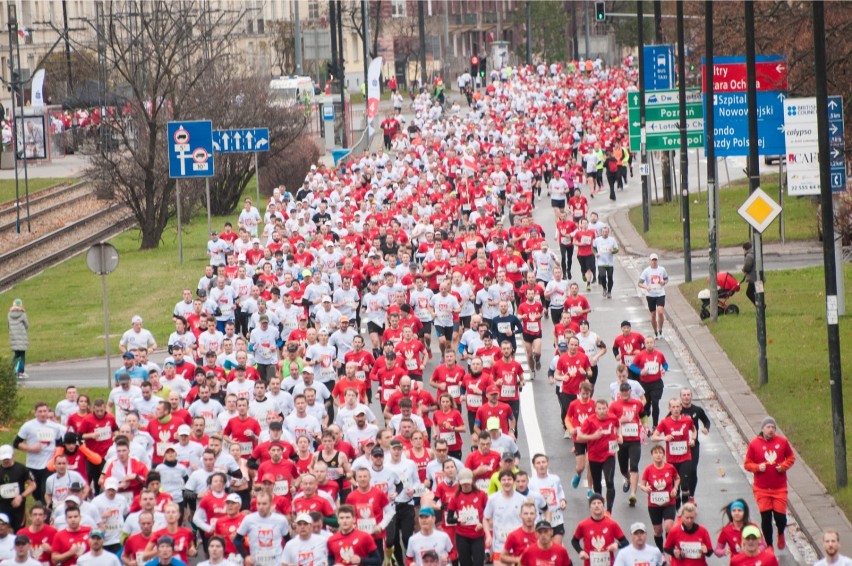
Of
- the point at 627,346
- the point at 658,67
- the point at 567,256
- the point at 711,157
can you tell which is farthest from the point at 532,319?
the point at 658,67

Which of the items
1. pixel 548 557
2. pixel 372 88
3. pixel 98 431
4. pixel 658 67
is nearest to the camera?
pixel 548 557

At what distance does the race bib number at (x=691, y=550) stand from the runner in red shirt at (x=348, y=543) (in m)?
2.52

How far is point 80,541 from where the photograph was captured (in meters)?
14.1

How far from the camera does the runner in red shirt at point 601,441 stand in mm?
17062

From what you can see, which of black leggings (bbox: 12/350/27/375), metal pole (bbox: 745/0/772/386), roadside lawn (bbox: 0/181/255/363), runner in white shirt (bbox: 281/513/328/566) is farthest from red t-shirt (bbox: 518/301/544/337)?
runner in white shirt (bbox: 281/513/328/566)

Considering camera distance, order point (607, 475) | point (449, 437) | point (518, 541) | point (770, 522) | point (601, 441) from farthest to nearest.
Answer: point (449, 437), point (601, 441), point (607, 475), point (770, 522), point (518, 541)

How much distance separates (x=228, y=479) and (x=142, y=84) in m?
30.3

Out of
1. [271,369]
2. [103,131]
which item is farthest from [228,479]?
[103,131]

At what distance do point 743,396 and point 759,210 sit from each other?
2.59 m

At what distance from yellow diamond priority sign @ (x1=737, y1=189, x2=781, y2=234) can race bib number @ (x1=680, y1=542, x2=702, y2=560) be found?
31.2 feet

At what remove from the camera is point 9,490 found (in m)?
16.2

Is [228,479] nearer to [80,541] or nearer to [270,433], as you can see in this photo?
[270,433]

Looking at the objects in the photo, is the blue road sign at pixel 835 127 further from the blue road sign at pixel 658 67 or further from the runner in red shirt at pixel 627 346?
the blue road sign at pixel 658 67

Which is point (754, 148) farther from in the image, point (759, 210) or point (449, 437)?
point (449, 437)
